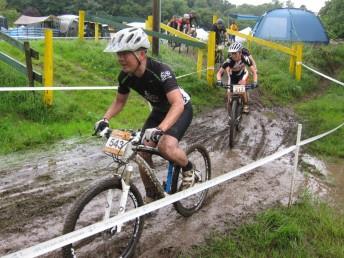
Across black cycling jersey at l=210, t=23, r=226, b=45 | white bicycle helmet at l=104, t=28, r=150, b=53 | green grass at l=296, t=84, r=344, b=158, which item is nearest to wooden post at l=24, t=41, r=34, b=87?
white bicycle helmet at l=104, t=28, r=150, b=53

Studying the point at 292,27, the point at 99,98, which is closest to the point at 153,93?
the point at 99,98

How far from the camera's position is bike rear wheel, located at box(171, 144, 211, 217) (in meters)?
4.98

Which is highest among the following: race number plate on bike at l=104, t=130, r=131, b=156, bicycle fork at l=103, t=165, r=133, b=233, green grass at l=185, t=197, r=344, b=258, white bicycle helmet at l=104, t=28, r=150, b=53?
white bicycle helmet at l=104, t=28, r=150, b=53

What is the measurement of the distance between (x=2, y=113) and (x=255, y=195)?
500 cm

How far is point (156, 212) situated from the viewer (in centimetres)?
529

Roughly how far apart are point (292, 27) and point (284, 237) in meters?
19.5

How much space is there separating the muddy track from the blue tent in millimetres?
14345

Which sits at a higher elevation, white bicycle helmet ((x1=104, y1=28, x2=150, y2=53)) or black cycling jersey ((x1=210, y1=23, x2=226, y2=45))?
black cycling jersey ((x1=210, y1=23, x2=226, y2=45))

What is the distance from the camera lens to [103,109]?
386 inches

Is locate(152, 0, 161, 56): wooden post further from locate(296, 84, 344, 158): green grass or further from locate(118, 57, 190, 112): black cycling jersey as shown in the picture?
locate(118, 57, 190, 112): black cycling jersey

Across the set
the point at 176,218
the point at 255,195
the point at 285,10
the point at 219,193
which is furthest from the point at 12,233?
the point at 285,10

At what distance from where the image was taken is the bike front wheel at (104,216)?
3631 millimetres

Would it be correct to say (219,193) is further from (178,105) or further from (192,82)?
(192,82)

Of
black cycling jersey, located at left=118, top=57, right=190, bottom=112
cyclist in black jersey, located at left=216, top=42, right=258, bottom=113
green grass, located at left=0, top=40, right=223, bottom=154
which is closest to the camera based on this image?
black cycling jersey, located at left=118, top=57, right=190, bottom=112
